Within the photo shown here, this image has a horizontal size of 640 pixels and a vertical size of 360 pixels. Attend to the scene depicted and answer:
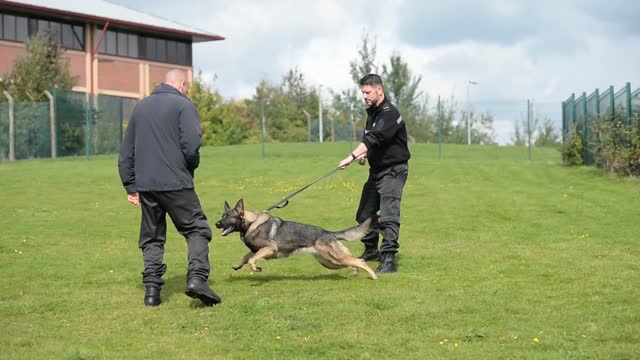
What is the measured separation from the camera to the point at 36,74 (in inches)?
1340

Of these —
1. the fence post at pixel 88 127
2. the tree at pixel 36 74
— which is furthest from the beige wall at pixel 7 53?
the fence post at pixel 88 127

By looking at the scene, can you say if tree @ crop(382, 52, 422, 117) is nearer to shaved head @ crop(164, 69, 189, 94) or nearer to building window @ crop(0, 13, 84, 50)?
building window @ crop(0, 13, 84, 50)

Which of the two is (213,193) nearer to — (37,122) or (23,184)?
(23,184)

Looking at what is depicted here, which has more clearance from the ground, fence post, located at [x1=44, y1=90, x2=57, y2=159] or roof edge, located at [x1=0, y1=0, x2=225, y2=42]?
roof edge, located at [x1=0, y1=0, x2=225, y2=42]

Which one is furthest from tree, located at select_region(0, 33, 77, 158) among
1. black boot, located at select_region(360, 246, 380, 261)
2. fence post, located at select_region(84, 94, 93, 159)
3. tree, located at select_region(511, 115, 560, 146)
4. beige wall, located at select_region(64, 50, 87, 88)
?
black boot, located at select_region(360, 246, 380, 261)

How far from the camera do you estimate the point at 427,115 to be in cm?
4159

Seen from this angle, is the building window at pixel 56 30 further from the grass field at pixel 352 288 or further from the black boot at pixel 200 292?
the black boot at pixel 200 292

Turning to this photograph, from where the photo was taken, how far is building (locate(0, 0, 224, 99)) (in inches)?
1638

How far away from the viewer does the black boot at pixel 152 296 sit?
8.29m

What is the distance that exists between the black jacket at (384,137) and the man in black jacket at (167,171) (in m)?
2.45

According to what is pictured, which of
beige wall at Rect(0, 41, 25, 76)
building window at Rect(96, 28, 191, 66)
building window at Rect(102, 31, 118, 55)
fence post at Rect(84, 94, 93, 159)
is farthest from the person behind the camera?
building window at Rect(96, 28, 191, 66)

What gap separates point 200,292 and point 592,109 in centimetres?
2161

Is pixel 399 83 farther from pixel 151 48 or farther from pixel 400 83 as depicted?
pixel 151 48

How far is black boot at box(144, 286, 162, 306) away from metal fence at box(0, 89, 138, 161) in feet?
73.5
